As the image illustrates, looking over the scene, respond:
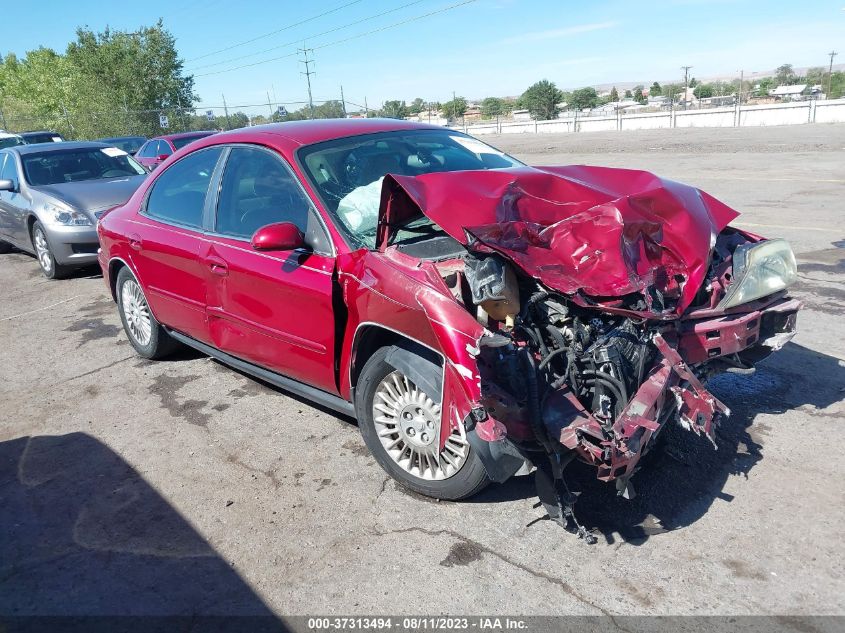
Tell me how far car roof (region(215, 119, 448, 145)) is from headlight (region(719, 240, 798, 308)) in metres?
2.33

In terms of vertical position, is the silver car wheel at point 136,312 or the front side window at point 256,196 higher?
the front side window at point 256,196

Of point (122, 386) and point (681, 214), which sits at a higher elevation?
point (681, 214)

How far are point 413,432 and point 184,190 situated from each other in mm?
2711

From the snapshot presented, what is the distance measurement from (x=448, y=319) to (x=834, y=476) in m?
2.22

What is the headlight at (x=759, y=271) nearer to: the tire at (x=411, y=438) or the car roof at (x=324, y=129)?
the tire at (x=411, y=438)

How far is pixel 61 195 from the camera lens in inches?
366

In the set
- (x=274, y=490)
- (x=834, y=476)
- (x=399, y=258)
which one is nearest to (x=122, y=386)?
(x=274, y=490)

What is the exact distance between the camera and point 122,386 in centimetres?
547

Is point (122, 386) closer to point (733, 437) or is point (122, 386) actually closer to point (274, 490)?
point (274, 490)

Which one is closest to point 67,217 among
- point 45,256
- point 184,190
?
point 45,256

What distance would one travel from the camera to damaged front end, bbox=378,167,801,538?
2943 mm

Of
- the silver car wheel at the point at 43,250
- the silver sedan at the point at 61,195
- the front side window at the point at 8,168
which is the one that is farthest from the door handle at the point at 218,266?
the front side window at the point at 8,168

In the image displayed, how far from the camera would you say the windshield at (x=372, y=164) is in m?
3.85

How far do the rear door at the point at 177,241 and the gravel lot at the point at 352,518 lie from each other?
0.66 metres
